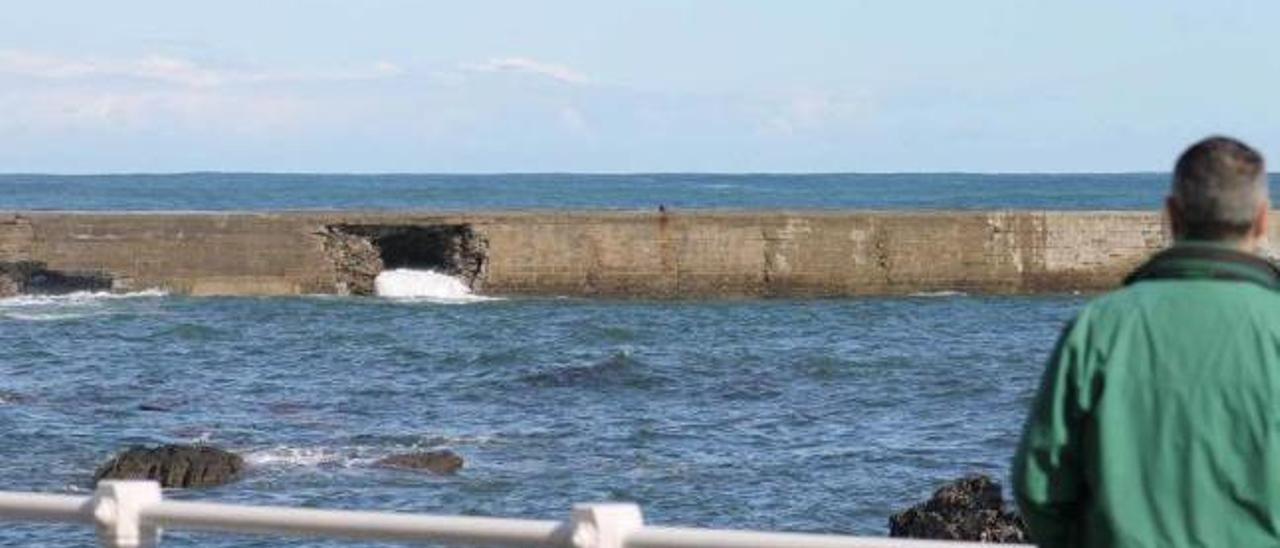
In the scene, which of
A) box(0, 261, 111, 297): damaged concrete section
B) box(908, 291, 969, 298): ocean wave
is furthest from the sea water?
box(0, 261, 111, 297): damaged concrete section

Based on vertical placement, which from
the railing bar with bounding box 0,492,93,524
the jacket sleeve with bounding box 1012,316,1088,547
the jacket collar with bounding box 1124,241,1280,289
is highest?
the jacket collar with bounding box 1124,241,1280,289

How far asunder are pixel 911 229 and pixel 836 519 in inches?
921

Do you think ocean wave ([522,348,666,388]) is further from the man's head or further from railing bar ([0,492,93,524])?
the man's head

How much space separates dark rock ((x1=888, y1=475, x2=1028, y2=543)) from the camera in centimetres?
1366

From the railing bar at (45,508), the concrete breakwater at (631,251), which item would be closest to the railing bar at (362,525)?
the railing bar at (45,508)

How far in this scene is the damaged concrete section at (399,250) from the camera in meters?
41.8

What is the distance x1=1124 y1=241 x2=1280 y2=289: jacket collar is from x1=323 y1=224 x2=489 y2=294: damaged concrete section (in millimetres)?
37766

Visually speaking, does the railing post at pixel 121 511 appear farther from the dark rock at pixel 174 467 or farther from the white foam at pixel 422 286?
the white foam at pixel 422 286

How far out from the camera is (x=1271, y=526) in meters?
3.58

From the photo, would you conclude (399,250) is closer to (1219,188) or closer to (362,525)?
(362,525)

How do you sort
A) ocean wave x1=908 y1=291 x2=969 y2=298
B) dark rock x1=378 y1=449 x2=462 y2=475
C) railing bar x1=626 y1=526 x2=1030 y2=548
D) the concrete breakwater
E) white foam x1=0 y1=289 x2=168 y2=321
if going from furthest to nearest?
ocean wave x1=908 y1=291 x2=969 y2=298 < the concrete breakwater < white foam x1=0 y1=289 x2=168 y2=321 < dark rock x1=378 y1=449 x2=462 y2=475 < railing bar x1=626 y1=526 x2=1030 y2=548

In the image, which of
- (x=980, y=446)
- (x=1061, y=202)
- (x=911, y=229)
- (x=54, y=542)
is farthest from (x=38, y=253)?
(x=1061, y=202)

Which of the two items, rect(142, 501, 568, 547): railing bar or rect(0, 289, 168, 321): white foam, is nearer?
rect(142, 501, 568, 547): railing bar

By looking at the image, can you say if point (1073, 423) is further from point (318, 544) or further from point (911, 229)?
point (911, 229)
